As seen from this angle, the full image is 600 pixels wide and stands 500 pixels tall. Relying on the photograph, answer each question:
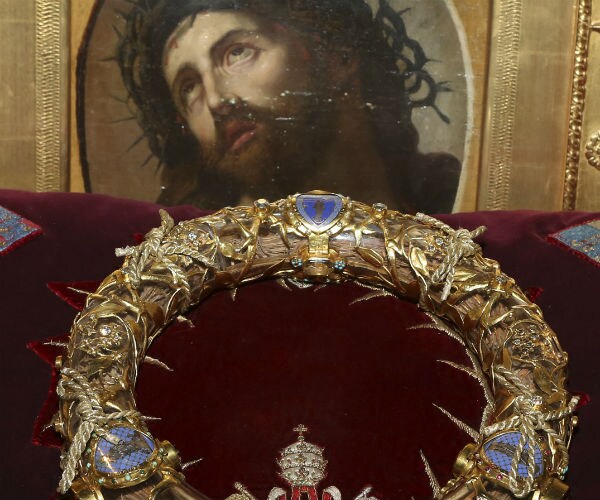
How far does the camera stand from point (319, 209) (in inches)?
42.5

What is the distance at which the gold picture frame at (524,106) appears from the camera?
1564 millimetres

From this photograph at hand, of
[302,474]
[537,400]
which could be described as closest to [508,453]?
[537,400]

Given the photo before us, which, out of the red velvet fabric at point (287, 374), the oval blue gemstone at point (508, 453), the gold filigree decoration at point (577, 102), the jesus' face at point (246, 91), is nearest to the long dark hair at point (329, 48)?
the jesus' face at point (246, 91)

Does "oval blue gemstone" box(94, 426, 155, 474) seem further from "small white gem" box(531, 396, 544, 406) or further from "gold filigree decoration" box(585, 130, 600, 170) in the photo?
"gold filigree decoration" box(585, 130, 600, 170)

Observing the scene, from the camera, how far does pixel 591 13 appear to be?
1565 mm

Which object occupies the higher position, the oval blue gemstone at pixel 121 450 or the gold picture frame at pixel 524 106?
the gold picture frame at pixel 524 106

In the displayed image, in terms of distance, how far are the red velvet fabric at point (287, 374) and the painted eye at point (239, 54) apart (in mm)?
495

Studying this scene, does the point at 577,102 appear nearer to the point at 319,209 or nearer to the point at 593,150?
the point at 593,150

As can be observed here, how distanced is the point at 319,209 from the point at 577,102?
687 millimetres

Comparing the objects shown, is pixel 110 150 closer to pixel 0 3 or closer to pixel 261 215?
pixel 0 3

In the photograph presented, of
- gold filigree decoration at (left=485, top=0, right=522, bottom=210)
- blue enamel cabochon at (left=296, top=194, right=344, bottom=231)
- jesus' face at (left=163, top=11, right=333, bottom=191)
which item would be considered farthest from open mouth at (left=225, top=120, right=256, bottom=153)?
blue enamel cabochon at (left=296, top=194, right=344, bottom=231)

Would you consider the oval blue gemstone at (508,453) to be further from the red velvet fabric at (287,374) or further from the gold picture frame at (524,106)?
the gold picture frame at (524,106)

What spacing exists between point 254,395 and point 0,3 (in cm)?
86

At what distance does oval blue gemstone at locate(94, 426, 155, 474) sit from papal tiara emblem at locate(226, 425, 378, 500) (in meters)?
0.15
